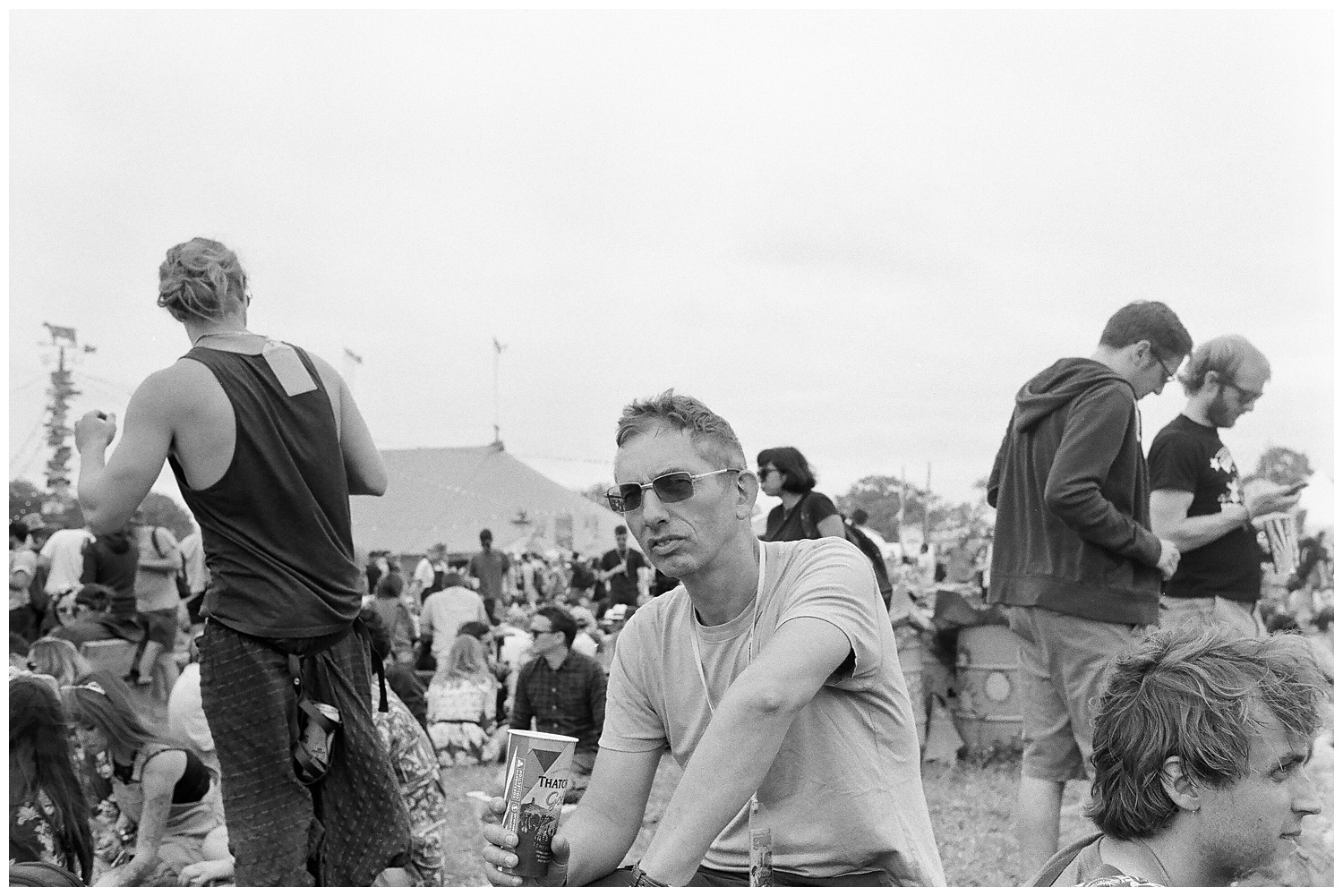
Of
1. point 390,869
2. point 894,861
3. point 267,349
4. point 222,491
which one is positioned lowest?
point 390,869

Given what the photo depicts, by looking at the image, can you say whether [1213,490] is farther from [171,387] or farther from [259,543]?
[171,387]

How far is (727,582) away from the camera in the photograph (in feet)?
7.32

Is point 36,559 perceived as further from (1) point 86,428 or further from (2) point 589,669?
(1) point 86,428

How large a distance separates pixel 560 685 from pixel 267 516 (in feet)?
14.0

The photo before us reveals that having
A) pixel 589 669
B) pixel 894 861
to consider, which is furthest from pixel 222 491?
pixel 589 669

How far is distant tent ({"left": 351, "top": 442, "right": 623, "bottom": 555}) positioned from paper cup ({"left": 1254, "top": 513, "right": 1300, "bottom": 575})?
13991 millimetres

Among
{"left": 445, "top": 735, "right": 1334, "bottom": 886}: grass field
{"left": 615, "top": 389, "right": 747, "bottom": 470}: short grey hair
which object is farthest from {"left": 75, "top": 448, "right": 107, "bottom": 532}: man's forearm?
{"left": 615, "top": 389, "right": 747, "bottom": 470}: short grey hair

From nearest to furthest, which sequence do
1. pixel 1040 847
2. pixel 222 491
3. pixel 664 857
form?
pixel 664 857
pixel 222 491
pixel 1040 847

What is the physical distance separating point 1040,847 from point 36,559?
949 cm

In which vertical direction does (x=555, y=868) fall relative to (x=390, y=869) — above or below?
above

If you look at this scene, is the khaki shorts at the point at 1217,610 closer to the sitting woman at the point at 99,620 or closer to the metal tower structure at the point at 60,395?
the metal tower structure at the point at 60,395

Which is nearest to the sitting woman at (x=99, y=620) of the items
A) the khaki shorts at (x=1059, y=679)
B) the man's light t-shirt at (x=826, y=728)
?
the khaki shorts at (x=1059, y=679)

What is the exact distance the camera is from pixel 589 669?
23.3 feet

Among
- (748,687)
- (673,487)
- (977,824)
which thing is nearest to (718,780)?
(748,687)
